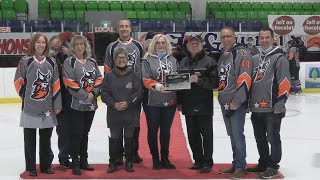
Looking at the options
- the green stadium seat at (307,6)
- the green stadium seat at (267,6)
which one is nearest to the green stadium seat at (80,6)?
the green stadium seat at (267,6)

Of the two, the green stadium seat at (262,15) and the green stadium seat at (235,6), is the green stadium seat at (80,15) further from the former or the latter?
the green stadium seat at (262,15)

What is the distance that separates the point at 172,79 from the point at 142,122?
342cm

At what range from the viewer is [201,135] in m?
4.57

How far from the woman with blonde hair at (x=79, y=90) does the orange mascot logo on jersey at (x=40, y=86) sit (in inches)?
7.0

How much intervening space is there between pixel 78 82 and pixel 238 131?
5.08 ft

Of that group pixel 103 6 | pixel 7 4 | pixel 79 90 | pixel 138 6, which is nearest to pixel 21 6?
pixel 7 4

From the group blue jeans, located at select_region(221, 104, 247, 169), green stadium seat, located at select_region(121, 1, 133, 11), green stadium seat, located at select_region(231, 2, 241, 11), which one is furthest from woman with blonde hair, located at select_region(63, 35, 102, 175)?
green stadium seat, located at select_region(231, 2, 241, 11)

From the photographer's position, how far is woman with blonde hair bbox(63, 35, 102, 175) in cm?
430

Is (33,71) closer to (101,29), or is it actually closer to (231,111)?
(231,111)

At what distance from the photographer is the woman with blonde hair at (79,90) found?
14.1ft

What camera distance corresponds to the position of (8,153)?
18.2ft

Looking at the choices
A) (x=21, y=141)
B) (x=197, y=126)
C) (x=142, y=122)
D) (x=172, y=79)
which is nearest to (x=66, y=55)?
(x=172, y=79)

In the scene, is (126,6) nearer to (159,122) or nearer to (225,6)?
(225,6)

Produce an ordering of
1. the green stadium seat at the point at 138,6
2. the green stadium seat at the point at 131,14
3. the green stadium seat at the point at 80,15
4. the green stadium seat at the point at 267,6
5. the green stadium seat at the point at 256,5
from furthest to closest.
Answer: the green stadium seat at the point at 267,6 < the green stadium seat at the point at 256,5 < the green stadium seat at the point at 138,6 < the green stadium seat at the point at 131,14 < the green stadium seat at the point at 80,15
